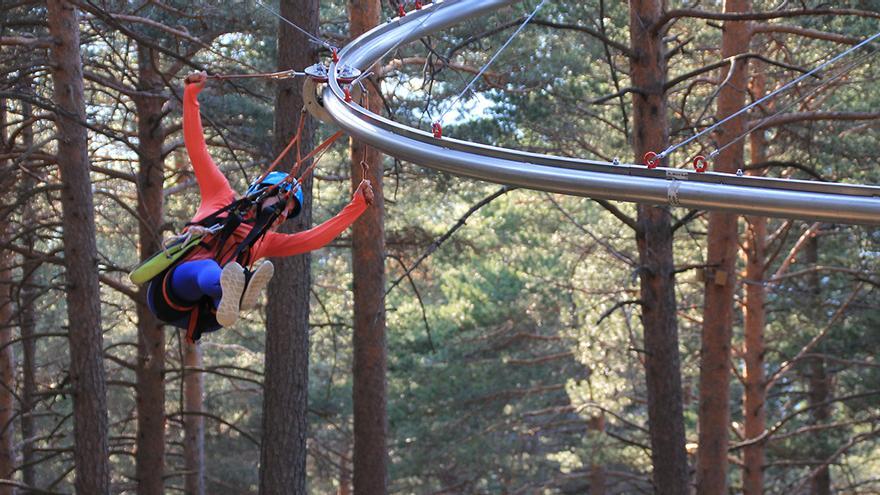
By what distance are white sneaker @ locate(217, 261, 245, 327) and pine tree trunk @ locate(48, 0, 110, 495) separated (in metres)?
3.91

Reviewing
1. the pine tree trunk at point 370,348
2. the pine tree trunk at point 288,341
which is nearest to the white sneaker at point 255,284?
the pine tree trunk at point 288,341

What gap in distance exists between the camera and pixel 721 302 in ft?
39.3

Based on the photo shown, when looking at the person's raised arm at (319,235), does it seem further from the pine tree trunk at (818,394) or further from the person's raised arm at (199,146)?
the pine tree trunk at (818,394)

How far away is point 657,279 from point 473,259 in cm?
1256

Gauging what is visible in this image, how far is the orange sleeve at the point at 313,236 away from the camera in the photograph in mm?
6219

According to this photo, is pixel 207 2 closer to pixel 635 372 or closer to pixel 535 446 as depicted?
pixel 635 372

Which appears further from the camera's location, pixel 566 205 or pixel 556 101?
pixel 566 205

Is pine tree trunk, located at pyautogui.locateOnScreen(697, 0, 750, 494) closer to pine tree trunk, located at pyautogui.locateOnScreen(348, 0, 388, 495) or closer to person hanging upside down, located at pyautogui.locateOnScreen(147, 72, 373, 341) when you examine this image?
pine tree trunk, located at pyautogui.locateOnScreen(348, 0, 388, 495)

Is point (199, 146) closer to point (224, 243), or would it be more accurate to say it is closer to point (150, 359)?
point (224, 243)

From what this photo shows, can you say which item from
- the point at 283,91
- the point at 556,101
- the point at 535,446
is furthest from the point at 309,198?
the point at 535,446

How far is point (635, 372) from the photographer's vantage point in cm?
1988

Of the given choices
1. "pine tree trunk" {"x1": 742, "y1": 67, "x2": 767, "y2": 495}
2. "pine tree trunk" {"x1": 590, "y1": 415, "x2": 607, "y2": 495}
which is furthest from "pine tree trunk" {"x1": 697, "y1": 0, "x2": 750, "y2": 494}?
"pine tree trunk" {"x1": 590, "y1": 415, "x2": 607, "y2": 495}

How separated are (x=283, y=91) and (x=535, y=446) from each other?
16413 mm

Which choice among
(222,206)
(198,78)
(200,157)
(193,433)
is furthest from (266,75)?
(193,433)
